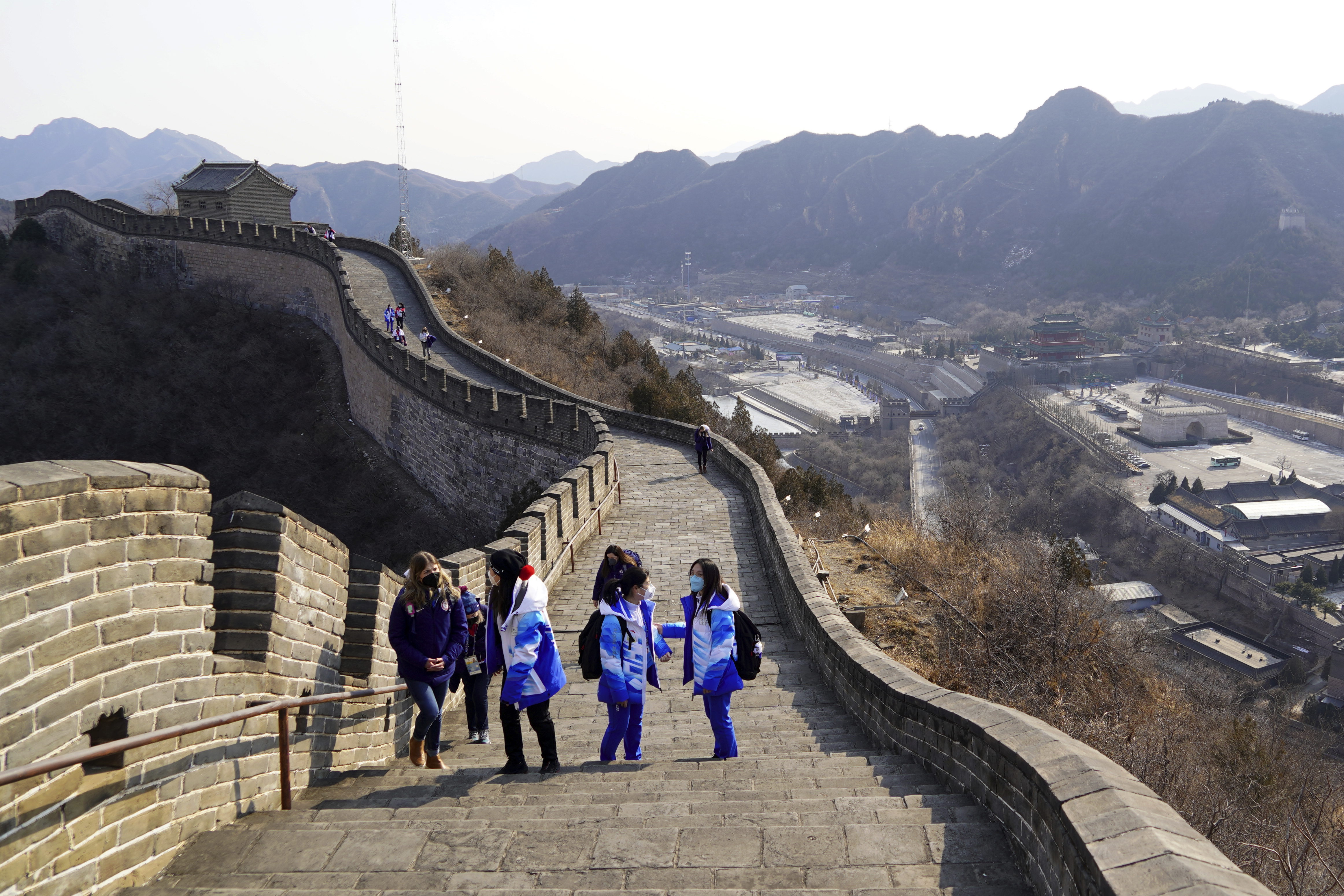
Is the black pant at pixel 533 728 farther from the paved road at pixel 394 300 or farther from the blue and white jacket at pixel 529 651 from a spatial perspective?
the paved road at pixel 394 300

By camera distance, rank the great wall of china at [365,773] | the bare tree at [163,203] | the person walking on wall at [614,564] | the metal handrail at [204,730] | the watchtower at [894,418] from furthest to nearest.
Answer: the watchtower at [894,418] < the bare tree at [163,203] < the person walking on wall at [614,564] < the great wall of china at [365,773] < the metal handrail at [204,730]

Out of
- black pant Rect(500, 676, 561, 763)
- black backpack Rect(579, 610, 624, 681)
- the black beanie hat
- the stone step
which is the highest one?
the black beanie hat

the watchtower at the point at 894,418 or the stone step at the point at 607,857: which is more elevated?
the stone step at the point at 607,857

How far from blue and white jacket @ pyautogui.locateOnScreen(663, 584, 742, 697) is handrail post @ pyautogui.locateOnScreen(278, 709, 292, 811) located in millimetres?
2056

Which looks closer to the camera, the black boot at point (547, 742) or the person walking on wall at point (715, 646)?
the black boot at point (547, 742)

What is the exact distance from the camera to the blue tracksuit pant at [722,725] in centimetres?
503

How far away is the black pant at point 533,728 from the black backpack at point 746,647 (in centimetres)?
106

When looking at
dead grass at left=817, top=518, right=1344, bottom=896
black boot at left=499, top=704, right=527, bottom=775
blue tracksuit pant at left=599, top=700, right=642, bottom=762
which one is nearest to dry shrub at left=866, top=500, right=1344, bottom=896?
dead grass at left=817, top=518, right=1344, bottom=896

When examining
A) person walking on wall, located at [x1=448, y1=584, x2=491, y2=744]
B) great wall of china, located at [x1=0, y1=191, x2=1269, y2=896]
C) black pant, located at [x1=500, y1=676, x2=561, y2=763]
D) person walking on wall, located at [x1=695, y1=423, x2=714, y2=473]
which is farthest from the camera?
person walking on wall, located at [x1=695, y1=423, x2=714, y2=473]

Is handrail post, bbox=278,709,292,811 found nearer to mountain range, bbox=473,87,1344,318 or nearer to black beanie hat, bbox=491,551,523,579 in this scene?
black beanie hat, bbox=491,551,523,579

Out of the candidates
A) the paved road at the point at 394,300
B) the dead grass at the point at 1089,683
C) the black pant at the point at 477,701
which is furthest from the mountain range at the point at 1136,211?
the black pant at the point at 477,701

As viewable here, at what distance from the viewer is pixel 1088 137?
188 m

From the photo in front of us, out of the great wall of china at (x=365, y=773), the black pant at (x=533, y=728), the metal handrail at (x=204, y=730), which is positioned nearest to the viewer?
the metal handrail at (x=204, y=730)

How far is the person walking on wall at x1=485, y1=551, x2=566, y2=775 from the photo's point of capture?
452 centimetres
